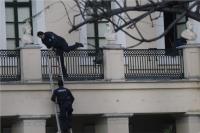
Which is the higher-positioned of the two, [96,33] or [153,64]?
[96,33]

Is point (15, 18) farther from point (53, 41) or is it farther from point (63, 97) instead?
point (63, 97)

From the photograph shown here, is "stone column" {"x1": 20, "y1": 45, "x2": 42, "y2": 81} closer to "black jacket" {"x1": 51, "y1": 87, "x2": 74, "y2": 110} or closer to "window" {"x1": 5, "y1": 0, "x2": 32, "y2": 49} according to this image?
→ "black jacket" {"x1": 51, "y1": 87, "x2": 74, "y2": 110}

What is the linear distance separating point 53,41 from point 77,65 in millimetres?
1462

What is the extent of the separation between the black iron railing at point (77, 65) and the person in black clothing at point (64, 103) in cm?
100

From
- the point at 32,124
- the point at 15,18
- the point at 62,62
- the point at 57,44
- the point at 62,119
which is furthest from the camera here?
the point at 15,18

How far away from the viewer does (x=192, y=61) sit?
989 inches

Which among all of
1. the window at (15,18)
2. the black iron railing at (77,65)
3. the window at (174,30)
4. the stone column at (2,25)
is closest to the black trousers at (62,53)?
the black iron railing at (77,65)

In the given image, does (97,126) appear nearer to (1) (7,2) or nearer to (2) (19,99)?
(2) (19,99)

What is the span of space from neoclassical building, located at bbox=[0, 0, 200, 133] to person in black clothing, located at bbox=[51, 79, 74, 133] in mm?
500

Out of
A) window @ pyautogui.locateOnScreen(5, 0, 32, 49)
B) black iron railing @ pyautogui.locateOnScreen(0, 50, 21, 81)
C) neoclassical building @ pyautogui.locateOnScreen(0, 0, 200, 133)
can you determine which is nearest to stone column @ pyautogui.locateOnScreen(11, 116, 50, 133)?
neoclassical building @ pyautogui.locateOnScreen(0, 0, 200, 133)

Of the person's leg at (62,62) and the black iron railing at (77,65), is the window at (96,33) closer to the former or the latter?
the black iron railing at (77,65)

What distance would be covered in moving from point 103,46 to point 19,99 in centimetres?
312

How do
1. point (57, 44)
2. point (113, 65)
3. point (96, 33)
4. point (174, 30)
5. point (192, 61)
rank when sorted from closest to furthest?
1. point (57, 44)
2. point (113, 65)
3. point (192, 61)
4. point (96, 33)
5. point (174, 30)

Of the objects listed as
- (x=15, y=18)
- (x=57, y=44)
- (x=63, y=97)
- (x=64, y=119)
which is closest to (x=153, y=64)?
(x=57, y=44)
